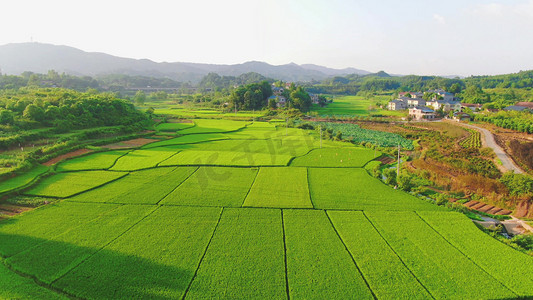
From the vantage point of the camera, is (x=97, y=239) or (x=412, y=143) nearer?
→ (x=97, y=239)

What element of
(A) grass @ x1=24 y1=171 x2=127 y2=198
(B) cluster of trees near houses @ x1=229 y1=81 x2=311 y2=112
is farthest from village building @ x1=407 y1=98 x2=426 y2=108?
(A) grass @ x1=24 y1=171 x2=127 y2=198

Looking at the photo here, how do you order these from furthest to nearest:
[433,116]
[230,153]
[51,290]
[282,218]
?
1. [433,116]
2. [230,153]
3. [282,218]
4. [51,290]

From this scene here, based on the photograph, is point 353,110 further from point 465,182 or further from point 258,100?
point 465,182

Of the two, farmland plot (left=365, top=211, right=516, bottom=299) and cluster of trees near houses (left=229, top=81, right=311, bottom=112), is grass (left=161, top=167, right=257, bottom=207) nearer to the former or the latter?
farmland plot (left=365, top=211, right=516, bottom=299)

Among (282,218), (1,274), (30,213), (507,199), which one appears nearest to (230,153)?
(282,218)

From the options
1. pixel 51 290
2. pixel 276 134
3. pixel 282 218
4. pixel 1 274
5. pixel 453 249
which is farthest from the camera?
pixel 276 134

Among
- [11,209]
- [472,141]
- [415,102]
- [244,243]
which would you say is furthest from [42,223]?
[415,102]

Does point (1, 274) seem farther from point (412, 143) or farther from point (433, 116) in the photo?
point (433, 116)
